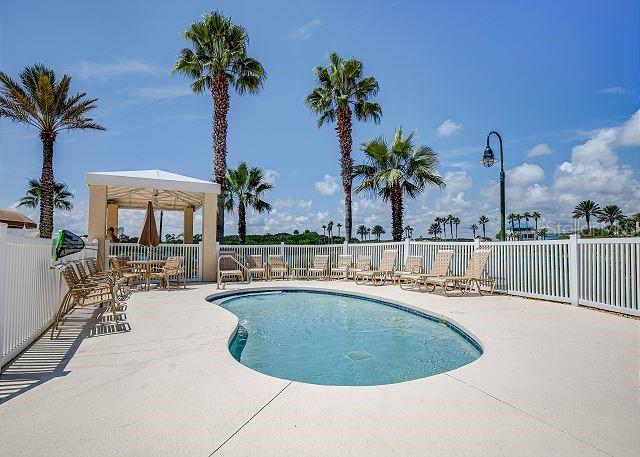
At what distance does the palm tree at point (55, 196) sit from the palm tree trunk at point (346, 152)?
2581 cm

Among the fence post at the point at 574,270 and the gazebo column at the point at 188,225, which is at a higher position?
the gazebo column at the point at 188,225

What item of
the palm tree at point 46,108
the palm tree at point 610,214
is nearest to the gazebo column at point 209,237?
the palm tree at point 46,108

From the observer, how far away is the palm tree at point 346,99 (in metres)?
16.2

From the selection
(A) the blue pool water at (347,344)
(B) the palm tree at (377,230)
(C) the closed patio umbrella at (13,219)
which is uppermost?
(B) the palm tree at (377,230)

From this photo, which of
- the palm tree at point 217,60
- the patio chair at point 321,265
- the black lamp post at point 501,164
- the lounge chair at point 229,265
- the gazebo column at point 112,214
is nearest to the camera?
the black lamp post at point 501,164

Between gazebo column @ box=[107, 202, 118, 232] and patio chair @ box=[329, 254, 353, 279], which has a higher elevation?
gazebo column @ box=[107, 202, 118, 232]

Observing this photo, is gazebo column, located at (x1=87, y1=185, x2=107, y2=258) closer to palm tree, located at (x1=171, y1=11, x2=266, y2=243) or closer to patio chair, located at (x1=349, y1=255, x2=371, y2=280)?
palm tree, located at (x1=171, y1=11, x2=266, y2=243)

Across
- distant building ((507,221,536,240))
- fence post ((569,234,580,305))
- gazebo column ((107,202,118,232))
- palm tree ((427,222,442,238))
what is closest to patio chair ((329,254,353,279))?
fence post ((569,234,580,305))

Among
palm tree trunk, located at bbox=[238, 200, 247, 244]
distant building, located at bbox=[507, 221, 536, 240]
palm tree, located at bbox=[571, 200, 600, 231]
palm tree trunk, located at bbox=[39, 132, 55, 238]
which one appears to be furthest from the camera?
palm tree, located at bbox=[571, 200, 600, 231]

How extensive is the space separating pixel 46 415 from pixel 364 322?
4.75 metres

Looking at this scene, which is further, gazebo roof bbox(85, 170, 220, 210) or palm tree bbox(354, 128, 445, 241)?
palm tree bbox(354, 128, 445, 241)

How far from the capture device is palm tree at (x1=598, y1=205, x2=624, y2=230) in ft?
198

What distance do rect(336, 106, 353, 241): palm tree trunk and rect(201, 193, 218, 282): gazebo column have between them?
6.46 m

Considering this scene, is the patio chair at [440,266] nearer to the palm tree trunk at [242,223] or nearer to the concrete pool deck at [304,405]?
the concrete pool deck at [304,405]
